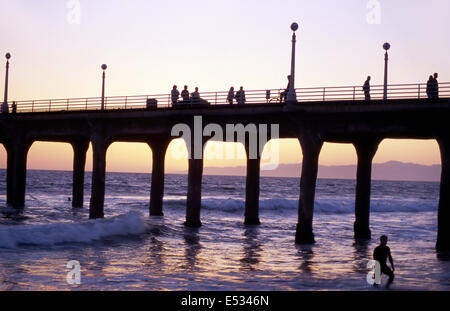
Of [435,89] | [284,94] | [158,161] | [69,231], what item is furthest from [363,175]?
[69,231]

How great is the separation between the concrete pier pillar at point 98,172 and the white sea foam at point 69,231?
3.41 m

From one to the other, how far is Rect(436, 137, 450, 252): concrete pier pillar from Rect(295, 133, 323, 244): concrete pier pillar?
5936mm

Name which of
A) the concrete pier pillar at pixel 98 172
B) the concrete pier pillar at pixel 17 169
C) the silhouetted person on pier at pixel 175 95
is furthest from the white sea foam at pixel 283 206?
the silhouetted person on pier at pixel 175 95

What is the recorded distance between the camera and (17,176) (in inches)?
1780

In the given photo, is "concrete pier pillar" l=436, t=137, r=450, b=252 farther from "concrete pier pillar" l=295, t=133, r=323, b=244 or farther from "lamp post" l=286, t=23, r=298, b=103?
"lamp post" l=286, t=23, r=298, b=103

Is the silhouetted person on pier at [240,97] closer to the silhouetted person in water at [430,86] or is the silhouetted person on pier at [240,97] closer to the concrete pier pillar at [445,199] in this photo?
the silhouetted person in water at [430,86]

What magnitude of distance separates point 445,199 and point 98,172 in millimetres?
22466

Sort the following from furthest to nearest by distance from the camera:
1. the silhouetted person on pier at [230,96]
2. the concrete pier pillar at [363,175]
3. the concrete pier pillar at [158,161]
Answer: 1. the concrete pier pillar at [158,161]
2. the concrete pier pillar at [363,175]
3. the silhouetted person on pier at [230,96]

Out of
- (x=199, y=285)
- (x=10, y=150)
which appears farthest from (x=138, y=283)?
(x=10, y=150)

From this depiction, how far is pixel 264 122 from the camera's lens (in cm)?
3173

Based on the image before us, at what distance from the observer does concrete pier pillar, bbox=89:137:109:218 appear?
126ft

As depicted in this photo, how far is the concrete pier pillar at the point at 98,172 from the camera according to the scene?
126 ft

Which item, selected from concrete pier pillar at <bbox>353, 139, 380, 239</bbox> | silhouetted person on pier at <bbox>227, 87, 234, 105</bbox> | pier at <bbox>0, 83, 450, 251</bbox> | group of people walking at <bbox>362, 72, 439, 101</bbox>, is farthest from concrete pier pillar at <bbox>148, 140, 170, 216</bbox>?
group of people walking at <bbox>362, 72, 439, 101</bbox>

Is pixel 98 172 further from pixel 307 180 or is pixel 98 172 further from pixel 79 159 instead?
pixel 307 180
